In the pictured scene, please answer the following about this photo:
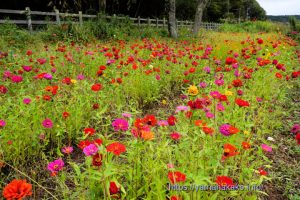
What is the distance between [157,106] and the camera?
12.7ft

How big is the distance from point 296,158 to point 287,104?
5.16ft

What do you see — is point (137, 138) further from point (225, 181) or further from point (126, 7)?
point (126, 7)

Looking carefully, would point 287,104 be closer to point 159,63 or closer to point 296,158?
point 296,158

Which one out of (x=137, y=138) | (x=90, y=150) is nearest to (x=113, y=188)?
(x=90, y=150)

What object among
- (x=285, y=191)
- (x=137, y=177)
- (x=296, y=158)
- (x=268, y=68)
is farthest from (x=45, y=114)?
(x=268, y=68)

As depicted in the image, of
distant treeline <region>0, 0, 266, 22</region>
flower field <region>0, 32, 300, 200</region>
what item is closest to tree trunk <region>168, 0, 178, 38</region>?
distant treeline <region>0, 0, 266, 22</region>

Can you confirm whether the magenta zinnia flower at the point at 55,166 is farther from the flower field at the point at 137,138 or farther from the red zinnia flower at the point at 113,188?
the red zinnia flower at the point at 113,188

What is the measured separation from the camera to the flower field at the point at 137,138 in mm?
1475

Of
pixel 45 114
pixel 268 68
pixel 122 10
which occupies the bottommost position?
pixel 45 114

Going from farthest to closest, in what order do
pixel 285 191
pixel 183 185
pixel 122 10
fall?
pixel 122 10 < pixel 285 191 < pixel 183 185

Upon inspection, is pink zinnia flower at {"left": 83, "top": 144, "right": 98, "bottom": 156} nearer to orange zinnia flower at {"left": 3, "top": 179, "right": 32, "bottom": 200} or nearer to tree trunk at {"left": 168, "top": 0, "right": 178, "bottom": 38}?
orange zinnia flower at {"left": 3, "top": 179, "right": 32, "bottom": 200}

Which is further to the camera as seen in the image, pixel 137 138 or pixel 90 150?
pixel 137 138

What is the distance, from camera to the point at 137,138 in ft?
5.63

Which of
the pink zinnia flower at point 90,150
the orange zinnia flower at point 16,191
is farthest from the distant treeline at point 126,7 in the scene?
the orange zinnia flower at point 16,191
